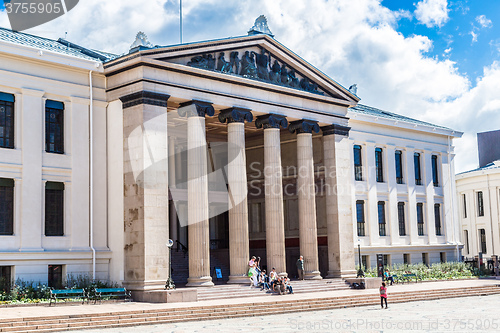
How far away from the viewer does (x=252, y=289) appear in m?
35.7

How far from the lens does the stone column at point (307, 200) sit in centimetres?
4131

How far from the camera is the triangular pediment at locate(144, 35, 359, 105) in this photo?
35.8 m

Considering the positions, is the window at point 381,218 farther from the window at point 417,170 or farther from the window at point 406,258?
the window at point 417,170

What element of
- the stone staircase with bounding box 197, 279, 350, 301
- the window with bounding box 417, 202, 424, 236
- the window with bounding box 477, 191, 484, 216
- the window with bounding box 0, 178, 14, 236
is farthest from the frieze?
the window with bounding box 477, 191, 484, 216

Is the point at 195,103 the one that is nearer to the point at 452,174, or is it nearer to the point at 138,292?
the point at 138,292

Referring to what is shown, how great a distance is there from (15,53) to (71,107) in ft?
13.2

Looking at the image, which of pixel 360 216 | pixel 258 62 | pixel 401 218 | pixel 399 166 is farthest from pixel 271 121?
pixel 401 218

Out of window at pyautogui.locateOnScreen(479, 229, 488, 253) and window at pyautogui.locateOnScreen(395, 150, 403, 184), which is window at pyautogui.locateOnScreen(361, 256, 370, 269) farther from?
window at pyautogui.locateOnScreen(479, 229, 488, 253)

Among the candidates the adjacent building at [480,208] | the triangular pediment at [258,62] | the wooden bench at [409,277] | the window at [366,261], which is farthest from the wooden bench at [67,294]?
the adjacent building at [480,208]

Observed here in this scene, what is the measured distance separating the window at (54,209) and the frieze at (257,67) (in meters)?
9.61

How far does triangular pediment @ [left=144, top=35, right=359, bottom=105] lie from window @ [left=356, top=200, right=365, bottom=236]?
890 cm

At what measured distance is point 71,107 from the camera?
3378cm

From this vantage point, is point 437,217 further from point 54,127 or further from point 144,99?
point 54,127

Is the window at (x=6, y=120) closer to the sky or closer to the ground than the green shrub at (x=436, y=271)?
closer to the sky
